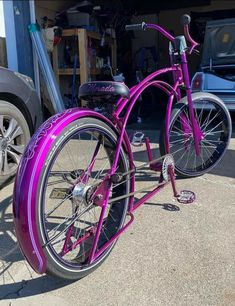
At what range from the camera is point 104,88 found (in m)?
2.45

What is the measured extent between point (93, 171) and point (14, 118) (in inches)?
50.4

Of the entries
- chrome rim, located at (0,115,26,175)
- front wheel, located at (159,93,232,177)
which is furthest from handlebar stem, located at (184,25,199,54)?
chrome rim, located at (0,115,26,175)

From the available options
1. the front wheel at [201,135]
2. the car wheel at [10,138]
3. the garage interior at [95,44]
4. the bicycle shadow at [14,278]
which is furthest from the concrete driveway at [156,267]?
the garage interior at [95,44]

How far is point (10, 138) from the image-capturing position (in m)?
3.69

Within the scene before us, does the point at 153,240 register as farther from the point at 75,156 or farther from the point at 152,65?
the point at 152,65

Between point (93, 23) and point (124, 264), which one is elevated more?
point (93, 23)

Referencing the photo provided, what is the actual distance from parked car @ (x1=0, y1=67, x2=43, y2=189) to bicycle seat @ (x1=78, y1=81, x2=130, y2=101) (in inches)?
53.8

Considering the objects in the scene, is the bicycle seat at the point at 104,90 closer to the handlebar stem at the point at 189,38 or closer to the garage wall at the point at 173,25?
the handlebar stem at the point at 189,38

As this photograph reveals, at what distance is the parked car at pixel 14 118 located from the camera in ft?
11.9

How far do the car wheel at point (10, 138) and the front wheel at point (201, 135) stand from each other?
1.44 meters

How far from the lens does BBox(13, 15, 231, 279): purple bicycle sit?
1.98 meters

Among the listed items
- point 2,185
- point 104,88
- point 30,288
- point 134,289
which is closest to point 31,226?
point 30,288

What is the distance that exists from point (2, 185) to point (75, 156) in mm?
732

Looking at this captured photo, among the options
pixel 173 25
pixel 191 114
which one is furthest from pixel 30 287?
pixel 173 25
